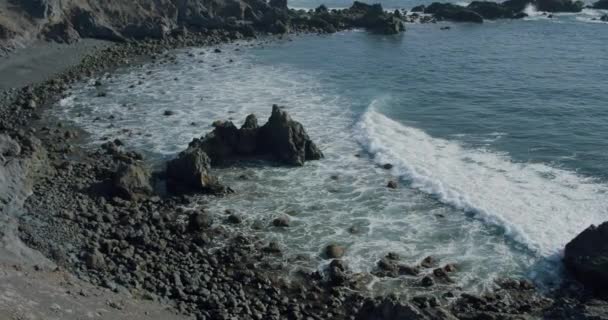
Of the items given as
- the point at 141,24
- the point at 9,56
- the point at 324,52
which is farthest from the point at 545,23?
the point at 9,56

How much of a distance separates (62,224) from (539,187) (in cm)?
2446

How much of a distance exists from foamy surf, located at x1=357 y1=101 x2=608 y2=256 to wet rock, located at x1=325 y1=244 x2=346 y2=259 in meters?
7.98

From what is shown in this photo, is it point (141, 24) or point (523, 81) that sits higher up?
point (141, 24)

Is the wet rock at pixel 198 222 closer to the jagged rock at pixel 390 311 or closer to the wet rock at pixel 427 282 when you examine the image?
the wet rock at pixel 427 282

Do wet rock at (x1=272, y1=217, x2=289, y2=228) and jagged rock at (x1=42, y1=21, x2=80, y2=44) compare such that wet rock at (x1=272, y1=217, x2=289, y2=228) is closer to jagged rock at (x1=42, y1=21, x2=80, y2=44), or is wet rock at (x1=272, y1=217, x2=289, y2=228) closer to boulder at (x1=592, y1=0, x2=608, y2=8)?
jagged rock at (x1=42, y1=21, x2=80, y2=44)

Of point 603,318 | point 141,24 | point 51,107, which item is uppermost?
point 141,24

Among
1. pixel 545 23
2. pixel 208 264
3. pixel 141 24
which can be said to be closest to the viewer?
pixel 208 264

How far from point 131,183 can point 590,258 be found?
21.8 m

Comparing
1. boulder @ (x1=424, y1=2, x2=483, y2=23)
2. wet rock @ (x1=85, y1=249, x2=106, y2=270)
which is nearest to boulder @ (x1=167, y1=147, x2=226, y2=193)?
wet rock @ (x1=85, y1=249, x2=106, y2=270)

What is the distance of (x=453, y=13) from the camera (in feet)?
311

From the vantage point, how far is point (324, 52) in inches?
2911

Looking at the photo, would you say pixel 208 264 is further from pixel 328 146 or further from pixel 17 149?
pixel 328 146

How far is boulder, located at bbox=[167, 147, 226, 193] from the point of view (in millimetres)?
36156

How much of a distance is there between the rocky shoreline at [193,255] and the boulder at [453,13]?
59.5 meters
